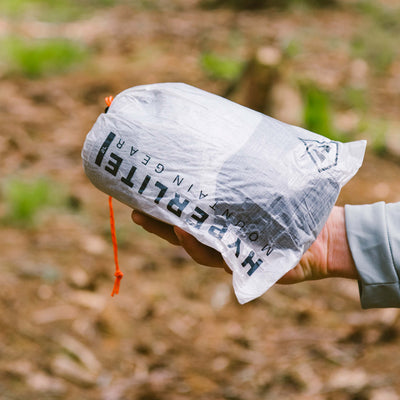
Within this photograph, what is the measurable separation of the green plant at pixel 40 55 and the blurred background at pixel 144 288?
0.05ft

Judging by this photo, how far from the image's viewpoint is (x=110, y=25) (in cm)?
521

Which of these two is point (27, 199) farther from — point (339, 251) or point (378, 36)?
point (378, 36)

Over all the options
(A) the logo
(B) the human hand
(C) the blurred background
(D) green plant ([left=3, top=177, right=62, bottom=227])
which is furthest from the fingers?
(D) green plant ([left=3, top=177, right=62, bottom=227])

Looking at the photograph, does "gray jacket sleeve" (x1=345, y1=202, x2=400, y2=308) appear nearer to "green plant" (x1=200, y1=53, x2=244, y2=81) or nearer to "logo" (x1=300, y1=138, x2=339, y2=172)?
"logo" (x1=300, y1=138, x2=339, y2=172)

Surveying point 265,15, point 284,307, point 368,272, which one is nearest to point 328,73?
point 265,15

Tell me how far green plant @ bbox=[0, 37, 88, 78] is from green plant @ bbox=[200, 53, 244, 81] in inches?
38.4

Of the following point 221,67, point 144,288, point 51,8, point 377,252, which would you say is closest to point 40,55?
point 221,67

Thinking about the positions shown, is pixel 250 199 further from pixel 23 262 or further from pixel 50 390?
pixel 23 262

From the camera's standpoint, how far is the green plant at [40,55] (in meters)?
3.96

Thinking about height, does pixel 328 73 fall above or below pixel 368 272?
below

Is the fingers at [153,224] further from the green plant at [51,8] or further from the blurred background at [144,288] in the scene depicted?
the green plant at [51,8]

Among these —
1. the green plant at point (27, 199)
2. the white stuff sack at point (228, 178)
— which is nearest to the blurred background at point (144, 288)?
the green plant at point (27, 199)

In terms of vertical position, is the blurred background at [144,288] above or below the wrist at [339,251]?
below

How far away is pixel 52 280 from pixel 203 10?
470cm
